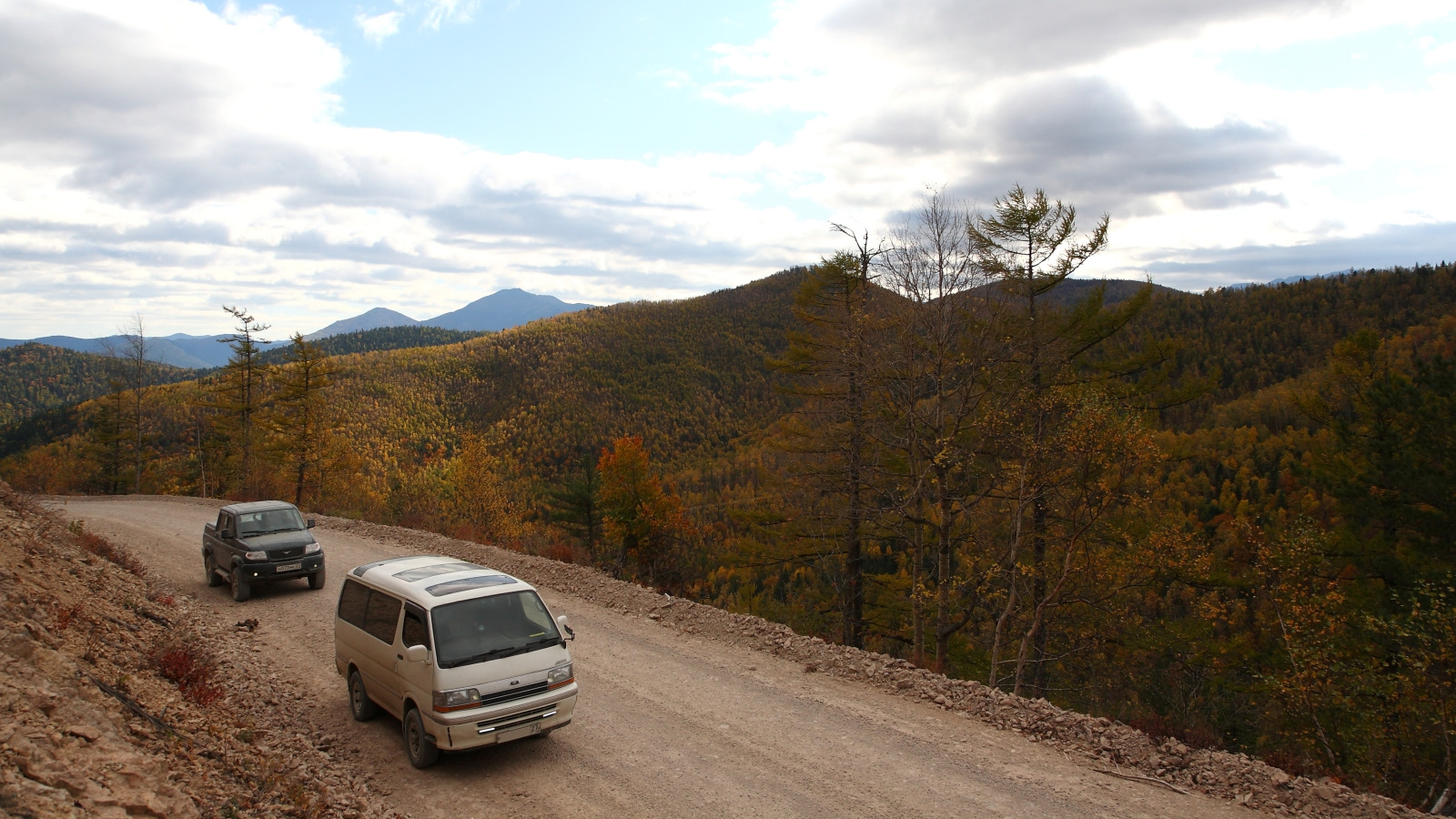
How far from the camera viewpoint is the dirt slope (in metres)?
6.79

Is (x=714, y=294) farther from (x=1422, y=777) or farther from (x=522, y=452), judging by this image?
(x=1422, y=777)

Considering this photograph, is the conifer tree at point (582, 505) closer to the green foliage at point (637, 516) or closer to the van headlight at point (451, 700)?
the green foliage at point (637, 516)

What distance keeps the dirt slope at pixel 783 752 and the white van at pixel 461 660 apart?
592mm

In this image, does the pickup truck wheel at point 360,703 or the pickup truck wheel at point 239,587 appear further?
the pickup truck wheel at point 239,587

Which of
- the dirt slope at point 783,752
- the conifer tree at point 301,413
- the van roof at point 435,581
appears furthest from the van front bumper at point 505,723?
the conifer tree at point 301,413

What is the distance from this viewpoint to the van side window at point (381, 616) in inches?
314

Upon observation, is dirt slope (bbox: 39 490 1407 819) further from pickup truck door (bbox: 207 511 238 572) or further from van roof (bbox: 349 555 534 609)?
pickup truck door (bbox: 207 511 238 572)

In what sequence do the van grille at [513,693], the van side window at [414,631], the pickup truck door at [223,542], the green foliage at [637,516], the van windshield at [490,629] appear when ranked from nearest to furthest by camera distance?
the van grille at [513,693]
the van windshield at [490,629]
the van side window at [414,631]
the pickup truck door at [223,542]
the green foliage at [637,516]

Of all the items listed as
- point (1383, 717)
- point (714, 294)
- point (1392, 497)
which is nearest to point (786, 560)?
point (1383, 717)

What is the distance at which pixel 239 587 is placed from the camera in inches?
554

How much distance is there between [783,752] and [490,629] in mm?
3613

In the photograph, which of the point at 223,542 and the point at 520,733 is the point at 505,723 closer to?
the point at 520,733

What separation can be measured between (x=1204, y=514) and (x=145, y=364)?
7275 cm

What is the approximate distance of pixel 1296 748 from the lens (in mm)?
20094
